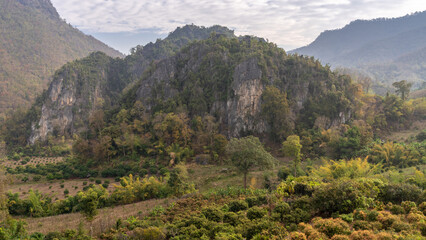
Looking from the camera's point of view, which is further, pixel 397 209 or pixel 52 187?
pixel 52 187

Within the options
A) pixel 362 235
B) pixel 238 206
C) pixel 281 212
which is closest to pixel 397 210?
pixel 362 235

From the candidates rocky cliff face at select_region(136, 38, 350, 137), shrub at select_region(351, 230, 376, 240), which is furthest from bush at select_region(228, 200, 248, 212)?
rocky cliff face at select_region(136, 38, 350, 137)

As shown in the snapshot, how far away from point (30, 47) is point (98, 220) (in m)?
149

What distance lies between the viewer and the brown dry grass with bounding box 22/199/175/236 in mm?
14000

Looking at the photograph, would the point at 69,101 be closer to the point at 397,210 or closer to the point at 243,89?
the point at 243,89

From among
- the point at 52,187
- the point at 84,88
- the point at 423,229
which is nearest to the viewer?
the point at 423,229

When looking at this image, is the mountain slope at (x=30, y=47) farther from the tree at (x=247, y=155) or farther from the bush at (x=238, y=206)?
the bush at (x=238, y=206)

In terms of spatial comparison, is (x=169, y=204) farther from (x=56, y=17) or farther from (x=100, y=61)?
(x=56, y=17)

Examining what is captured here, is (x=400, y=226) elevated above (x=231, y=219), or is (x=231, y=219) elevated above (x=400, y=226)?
(x=400, y=226)

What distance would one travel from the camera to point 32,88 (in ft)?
327

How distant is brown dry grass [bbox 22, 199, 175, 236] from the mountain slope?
8870 centimetres

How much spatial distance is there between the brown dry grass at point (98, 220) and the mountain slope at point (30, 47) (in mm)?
88697

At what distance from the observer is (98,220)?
15.6 metres

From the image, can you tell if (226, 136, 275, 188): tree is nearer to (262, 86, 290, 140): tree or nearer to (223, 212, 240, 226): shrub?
→ (223, 212, 240, 226): shrub
